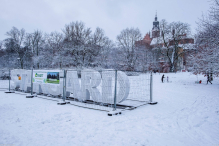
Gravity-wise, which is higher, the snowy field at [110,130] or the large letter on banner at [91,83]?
the large letter on banner at [91,83]

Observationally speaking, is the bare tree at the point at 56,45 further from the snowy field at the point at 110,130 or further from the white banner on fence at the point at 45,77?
the snowy field at the point at 110,130

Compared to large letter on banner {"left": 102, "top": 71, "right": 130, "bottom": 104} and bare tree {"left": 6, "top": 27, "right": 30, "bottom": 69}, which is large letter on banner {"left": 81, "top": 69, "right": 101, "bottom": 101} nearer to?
large letter on banner {"left": 102, "top": 71, "right": 130, "bottom": 104}

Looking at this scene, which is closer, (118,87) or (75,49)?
(118,87)

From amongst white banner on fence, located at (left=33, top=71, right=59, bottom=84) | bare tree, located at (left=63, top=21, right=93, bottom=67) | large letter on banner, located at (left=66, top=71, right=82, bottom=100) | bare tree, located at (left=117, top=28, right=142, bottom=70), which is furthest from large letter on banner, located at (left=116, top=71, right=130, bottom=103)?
bare tree, located at (left=117, top=28, right=142, bottom=70)

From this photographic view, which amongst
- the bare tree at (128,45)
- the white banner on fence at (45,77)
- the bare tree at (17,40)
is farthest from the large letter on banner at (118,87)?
the bare tree at (17,40)

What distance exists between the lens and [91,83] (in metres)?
7.82

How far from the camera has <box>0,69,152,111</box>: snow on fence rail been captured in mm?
6961

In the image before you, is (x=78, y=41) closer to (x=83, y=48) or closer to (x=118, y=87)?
(x=83, y=48)

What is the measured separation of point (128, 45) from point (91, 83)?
3233 centimetres

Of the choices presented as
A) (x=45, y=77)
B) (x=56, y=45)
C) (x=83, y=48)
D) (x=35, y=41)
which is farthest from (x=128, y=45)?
(x=45, y=77)

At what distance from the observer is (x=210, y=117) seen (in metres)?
5.60

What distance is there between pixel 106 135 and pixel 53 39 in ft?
125

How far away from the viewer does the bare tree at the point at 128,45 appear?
36.4 meters

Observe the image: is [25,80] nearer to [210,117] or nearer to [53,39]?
[210,117]
